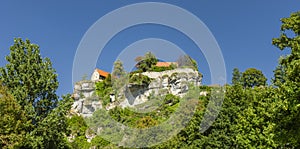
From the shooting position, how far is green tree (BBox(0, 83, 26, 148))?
15578 millimetres

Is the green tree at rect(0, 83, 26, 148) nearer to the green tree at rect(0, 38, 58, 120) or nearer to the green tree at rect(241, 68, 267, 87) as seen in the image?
the green tree at rect(0, 38, 58, 120)

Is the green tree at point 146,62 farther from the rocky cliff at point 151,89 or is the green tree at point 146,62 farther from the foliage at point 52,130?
the foliage at point 52,130

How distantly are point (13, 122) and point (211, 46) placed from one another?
1625 cm

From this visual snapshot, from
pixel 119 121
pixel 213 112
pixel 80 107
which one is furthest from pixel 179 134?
pixel 80 107

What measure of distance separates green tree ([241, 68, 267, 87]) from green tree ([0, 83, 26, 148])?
4552 centimetres

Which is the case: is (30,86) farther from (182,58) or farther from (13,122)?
(182,58)

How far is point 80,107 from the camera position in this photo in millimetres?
77875

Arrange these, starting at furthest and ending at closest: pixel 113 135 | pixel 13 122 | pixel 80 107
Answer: pixel 80 107 < pixel 113 135 < pixel 13 122

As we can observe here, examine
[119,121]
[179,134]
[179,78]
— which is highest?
[179,78]

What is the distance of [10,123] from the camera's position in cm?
1582

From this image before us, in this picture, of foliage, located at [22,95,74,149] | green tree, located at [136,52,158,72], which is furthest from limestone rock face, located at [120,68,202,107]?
foliage, located at [22,95,74,149]

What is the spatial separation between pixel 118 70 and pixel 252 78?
92.1ft

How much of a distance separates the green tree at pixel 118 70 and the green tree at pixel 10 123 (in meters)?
50.4

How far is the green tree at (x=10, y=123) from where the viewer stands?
15.6 meters
